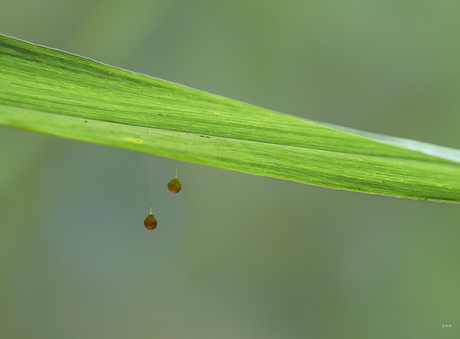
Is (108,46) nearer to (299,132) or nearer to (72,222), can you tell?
(72,222)

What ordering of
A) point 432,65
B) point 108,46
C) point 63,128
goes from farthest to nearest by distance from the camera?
point 432,65 < point 108,46 < point 63,128

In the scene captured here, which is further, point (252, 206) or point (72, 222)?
point (252, 206)

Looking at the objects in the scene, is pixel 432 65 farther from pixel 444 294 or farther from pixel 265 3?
pixel 444 294

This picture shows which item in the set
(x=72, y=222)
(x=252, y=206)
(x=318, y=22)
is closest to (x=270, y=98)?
(x=318, y=22)

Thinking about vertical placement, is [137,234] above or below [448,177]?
below

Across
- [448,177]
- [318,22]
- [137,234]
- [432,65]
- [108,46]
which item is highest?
[318,22]

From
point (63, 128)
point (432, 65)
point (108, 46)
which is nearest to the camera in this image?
point (63, 128)
